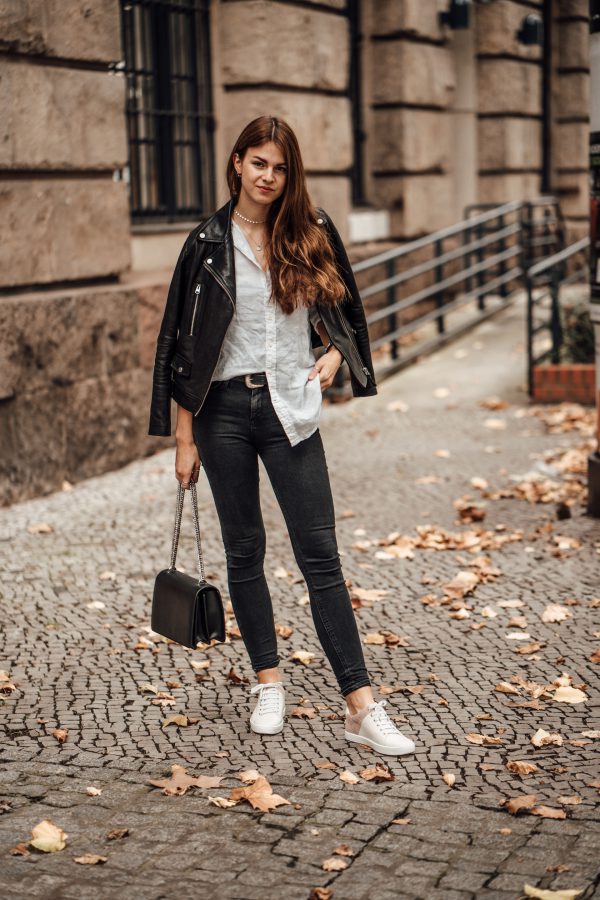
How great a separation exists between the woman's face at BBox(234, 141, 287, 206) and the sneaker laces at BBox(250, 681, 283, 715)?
1616 mm

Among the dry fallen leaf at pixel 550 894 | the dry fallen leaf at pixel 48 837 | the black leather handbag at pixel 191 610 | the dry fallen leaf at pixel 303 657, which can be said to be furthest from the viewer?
the dry fallen leaf at pixel 303 657

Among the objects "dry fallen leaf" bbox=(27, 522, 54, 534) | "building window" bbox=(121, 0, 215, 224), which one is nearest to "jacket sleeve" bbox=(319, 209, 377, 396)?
"dry fallen leaf" bbox=(27, 522, 54, 534)

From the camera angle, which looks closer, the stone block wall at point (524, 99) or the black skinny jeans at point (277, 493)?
→ the black skinny jeans at point (277, 493)

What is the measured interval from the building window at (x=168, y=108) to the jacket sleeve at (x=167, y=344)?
6.18 m

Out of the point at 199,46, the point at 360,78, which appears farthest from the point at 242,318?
the point at 360,78

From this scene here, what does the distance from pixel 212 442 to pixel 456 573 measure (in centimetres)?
246

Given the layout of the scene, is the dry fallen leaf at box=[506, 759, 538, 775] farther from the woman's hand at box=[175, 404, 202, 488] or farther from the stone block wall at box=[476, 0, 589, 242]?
the stone block wall at box=[476, 0, 589, 242]

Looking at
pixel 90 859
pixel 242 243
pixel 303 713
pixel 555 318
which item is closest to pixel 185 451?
pixel 242 243

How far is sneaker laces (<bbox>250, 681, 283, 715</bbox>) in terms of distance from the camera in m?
4.43

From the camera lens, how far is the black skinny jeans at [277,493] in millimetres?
4195

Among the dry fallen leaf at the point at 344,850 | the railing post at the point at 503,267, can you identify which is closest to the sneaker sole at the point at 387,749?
the dry fallen leaf at the point at 344,850

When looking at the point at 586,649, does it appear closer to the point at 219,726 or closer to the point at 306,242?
the point at 219,726

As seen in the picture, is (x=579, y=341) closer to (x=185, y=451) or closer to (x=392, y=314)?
(x=392, y=314)

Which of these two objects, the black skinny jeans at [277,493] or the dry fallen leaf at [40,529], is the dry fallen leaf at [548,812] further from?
the dry fallen leaf at [40,529]
